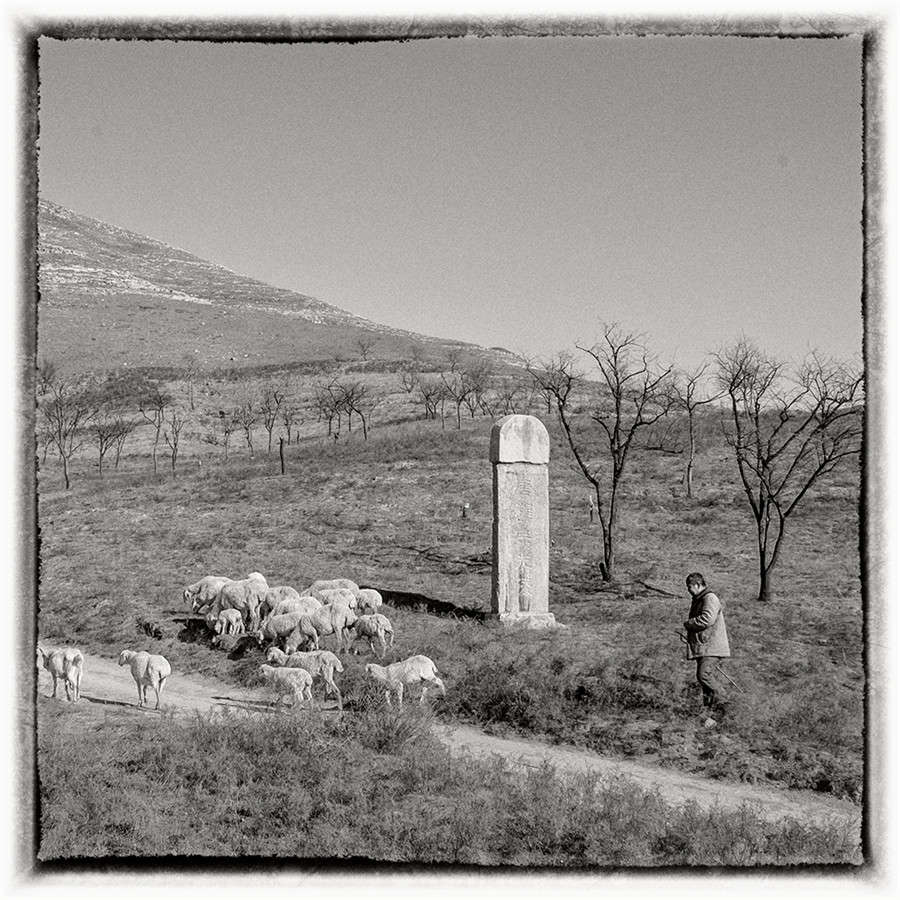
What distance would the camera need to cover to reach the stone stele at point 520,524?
15648mm

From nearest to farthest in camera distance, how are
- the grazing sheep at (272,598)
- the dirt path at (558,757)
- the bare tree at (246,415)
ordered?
the dirt path at (558,757), the grazing sheep at (272,598), the bare tree at (246,415)

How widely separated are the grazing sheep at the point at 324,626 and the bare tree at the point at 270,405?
38587mm

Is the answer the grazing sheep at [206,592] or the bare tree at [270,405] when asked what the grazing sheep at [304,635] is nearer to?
the grazing sheep at [206,592]

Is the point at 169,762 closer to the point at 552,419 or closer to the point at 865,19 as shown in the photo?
the point at 865,19

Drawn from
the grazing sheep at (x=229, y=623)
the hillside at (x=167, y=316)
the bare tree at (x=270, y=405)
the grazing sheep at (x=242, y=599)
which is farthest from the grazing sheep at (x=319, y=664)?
the hillside at (x=167, y=316)

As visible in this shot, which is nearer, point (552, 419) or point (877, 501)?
point (877, 501)

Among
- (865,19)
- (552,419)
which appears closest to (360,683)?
(865,19)

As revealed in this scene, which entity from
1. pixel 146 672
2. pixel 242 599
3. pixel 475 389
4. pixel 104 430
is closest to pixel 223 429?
pixel 104 430

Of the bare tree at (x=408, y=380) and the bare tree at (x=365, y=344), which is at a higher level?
the bare tree at (x=365, y=344)

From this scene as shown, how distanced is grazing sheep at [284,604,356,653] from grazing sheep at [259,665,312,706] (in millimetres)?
1892

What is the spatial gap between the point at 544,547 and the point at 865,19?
13.3 meters

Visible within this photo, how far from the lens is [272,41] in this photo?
3178 millimetres

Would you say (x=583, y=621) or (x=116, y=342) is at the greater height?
(x=116, y=342)

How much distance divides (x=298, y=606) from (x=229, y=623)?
1.83m
